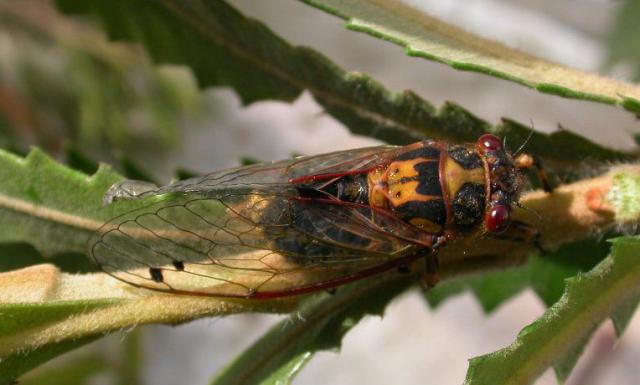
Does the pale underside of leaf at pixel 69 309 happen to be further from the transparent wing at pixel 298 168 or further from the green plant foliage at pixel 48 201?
the transparent wing at pixel 298 168

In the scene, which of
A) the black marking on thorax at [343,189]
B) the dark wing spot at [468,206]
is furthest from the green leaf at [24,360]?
the dark wing spot at [468,206]

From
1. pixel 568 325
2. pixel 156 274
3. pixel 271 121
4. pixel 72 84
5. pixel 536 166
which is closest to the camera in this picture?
pixel 568 325

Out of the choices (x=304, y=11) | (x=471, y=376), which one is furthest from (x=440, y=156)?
(x=304, y=11)

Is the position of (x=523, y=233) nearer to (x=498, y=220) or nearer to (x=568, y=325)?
(x=498, y=220)

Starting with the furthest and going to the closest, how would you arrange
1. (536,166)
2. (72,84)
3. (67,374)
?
(72,84) → (67,374) → (536,166)

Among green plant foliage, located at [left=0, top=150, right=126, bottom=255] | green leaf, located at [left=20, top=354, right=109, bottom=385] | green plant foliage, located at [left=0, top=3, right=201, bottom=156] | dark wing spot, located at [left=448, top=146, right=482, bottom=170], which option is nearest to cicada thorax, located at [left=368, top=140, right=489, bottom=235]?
dark wing spot, located at [left=448, top=146, right=482, bottom=170]

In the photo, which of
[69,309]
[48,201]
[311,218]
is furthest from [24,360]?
[311,218]
